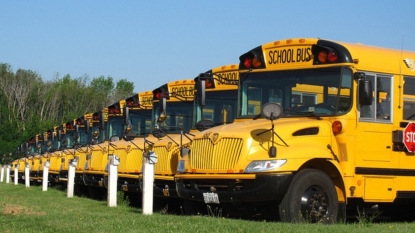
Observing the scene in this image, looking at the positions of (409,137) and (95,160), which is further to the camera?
(95,160)

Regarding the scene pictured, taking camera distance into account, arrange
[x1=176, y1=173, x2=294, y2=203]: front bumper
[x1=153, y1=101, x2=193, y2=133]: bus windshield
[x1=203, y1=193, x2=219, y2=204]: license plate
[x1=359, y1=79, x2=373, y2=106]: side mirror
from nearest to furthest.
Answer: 1. [x1=176, y1=173, x2=294, y2=203]: front bumper
2. [x1=203, y1=193, x2=219, y2=204]: license plate
3. [x1=359, y1=79, x2=373, y2=106]: side mirror
4. [x1=153, y1=101, x2=193, y2=133]: bus windshield

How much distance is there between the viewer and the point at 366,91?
11992 millimetres

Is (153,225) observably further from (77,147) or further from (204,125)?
(77,147)

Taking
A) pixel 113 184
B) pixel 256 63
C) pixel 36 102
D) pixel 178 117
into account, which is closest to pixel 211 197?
pixel 256 63

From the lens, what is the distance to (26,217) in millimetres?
12273

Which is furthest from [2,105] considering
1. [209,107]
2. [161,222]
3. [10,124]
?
[161,222]

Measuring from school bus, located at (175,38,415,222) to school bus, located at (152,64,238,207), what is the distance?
162 cm

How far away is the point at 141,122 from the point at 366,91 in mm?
7987

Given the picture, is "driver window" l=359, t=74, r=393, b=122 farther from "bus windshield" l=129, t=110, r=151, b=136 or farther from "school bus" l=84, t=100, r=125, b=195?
"school bus" l=84, t=100, r=125, b=195

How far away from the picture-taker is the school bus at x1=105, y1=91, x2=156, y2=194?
54.6 ft

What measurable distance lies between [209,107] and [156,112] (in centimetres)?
251

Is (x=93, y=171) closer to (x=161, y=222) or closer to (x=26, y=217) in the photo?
(x=26, y=217)

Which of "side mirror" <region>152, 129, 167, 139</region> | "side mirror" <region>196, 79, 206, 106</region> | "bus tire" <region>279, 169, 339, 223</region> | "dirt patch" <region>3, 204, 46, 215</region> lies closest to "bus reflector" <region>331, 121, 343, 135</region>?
"bus tire" <region>279, 169, 339, 223</region>

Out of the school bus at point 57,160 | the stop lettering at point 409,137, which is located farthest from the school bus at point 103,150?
the stop lettering at point 409,137
